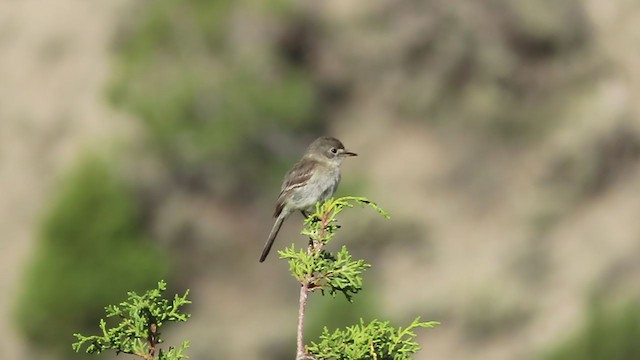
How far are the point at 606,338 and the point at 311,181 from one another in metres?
24.4

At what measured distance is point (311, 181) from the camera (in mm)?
15172

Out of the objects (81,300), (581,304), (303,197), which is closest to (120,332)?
(303,197)

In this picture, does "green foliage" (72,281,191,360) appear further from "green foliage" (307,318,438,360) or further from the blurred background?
the blurred background

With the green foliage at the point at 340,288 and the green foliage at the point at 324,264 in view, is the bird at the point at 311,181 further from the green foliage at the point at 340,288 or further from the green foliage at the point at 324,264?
the green foliage at the point at 340,288

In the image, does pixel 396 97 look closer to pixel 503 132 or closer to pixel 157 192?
pixel 503 132

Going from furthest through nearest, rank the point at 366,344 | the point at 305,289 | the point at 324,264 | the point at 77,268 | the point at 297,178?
the point at 77,268 → the point at 297,178 → the point at 324,264 → the point at 366,344 → the point at 305,289

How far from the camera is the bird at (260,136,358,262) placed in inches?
596

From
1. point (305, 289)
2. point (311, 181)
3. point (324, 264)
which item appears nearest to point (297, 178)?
point (311, 181)

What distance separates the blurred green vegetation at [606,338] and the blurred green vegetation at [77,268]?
745 inches

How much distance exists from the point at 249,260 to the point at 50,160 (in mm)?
10769

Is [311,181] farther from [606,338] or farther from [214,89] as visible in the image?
[214,89]

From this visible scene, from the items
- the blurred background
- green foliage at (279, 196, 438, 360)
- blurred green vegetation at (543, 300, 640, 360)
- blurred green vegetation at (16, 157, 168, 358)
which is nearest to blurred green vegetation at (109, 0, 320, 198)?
the blurred background

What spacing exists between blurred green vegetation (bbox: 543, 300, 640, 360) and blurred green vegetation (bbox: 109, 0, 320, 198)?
69.0 feet

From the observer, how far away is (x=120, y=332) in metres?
8.61
